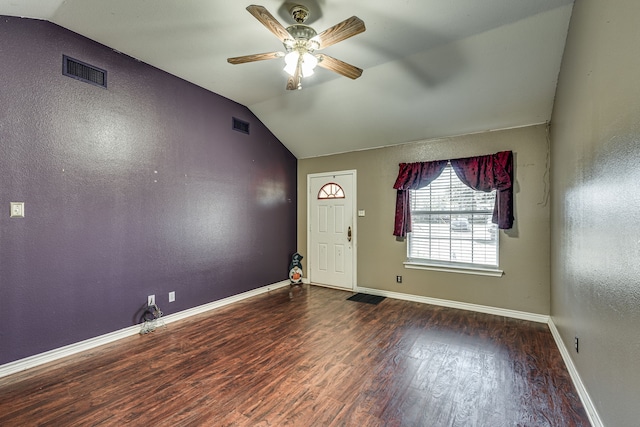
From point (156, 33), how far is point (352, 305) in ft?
13.2

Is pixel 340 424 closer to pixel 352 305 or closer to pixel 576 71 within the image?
pixel 352 305

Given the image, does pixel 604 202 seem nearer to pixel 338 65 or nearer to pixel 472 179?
pixel 338 65

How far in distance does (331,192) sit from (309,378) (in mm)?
3494

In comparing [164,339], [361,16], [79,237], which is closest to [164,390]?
[164,339]

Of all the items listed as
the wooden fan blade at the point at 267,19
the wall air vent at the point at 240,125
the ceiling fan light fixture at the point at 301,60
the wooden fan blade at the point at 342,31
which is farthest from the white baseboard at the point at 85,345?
the wooden fan blade at the point at 342,31

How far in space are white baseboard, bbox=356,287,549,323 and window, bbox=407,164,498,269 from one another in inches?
21.0

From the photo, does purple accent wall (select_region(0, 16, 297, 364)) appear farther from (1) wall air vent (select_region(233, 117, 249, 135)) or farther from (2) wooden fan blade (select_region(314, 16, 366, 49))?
(2) wooden fan blade (select_region(314, 16, 366, 49))

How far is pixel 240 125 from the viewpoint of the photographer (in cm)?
458

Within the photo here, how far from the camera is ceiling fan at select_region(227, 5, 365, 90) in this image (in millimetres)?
2072

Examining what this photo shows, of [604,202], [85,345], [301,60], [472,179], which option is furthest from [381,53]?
[85,345]

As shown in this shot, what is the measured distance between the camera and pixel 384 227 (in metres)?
4.81

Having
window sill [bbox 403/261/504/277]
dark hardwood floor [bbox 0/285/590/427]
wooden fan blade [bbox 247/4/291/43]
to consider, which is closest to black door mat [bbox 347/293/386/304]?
window sill [bbox 403/261/504/277]

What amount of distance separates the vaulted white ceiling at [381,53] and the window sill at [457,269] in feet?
6.24

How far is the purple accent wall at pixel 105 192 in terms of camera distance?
250cm
